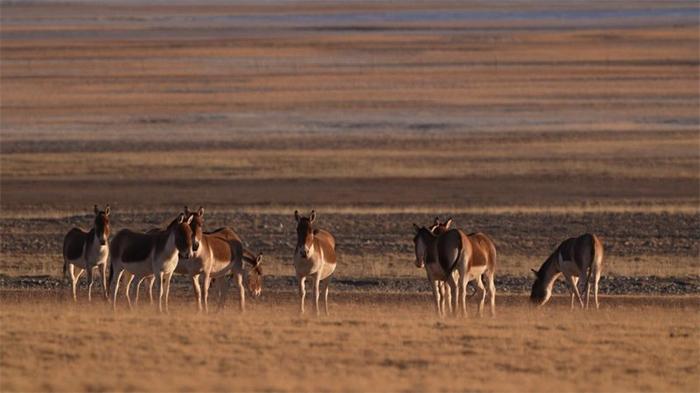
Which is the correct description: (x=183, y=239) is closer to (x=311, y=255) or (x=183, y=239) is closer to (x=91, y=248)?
(x=311, y=255)

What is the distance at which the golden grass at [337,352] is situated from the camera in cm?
1318

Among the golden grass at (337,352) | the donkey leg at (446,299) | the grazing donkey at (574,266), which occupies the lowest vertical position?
the golden grass at (337,352)

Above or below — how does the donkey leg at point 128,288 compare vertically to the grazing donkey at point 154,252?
below

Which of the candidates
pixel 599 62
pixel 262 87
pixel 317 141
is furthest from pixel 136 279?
pixel 599 62

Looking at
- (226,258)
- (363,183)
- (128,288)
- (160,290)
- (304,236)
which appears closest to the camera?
(160,290)

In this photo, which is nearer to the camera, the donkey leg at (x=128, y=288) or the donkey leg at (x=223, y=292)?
the donkey leg at (x=128, y=288)

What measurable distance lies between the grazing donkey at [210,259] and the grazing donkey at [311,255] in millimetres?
797

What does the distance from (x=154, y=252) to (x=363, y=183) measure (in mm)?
20700

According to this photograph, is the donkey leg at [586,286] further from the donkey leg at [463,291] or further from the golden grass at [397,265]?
the golden grass at [397,265]

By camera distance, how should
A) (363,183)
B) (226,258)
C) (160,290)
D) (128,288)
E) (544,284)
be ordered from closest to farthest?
(160,290) < (226,258) < (128,288) < (544,284) < (363,183)

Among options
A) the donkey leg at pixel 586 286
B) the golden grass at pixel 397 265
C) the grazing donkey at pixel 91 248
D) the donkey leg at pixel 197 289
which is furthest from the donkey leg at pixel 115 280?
the donkey leg at pixel 586 286

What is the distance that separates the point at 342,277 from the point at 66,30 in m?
86.7

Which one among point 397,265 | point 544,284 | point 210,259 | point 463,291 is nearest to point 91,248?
point 210,259

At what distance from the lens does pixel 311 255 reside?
742 inches
